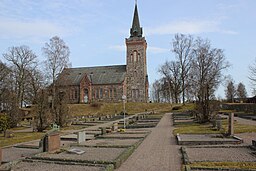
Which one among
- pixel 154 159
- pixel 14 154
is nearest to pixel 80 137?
pixel 14 154

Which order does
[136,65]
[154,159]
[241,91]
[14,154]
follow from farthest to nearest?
1. [241,91]
2. [136,65]
3. [14,154]
4. [154,159]

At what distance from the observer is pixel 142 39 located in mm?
68812

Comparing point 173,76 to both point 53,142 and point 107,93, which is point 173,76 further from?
point 53,142

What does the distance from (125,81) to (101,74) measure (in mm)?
8543

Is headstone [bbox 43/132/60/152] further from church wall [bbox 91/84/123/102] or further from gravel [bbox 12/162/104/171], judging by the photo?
church wall [bbox 91/84/123/102]

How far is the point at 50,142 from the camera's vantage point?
43.0ft

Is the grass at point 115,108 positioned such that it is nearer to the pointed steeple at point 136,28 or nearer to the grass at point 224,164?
the pointed steeple at point 136,28

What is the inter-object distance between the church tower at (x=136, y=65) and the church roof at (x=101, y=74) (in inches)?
111

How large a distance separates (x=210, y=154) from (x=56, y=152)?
713 centimetres

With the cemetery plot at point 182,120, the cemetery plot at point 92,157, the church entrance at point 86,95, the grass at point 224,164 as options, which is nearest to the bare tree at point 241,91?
the church entrance at point 86,95

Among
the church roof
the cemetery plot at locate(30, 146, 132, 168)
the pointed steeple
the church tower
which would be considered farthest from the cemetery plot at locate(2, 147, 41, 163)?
the pointed steeple

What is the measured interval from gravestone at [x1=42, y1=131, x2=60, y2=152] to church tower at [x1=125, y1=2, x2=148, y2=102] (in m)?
55.0

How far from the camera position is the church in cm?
6881

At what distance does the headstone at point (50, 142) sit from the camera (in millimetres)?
12968
